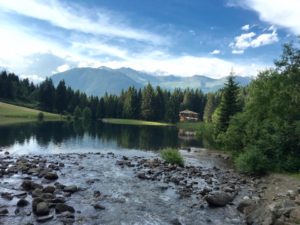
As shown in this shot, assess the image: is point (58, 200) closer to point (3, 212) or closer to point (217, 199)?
point (3, 212)

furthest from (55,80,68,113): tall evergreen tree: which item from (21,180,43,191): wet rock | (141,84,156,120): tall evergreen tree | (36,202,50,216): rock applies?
(36,202,50,216): rock

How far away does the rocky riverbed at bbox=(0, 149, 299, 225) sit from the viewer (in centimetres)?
1942

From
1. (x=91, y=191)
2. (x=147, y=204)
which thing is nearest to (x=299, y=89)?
(x=147, y=204)

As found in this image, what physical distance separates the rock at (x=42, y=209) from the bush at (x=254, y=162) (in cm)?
2372

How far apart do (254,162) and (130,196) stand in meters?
17.3

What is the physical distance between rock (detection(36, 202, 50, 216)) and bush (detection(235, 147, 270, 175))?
2372 centimetres

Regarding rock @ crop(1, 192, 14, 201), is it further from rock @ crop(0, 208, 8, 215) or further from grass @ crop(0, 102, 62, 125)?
grass @ crop(0, 102, 62, 125)

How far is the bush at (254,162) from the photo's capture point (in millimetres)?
35500

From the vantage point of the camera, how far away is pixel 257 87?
152 feet

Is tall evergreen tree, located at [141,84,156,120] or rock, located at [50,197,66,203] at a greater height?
tall evergreen tree, located at [141,84,156,120]

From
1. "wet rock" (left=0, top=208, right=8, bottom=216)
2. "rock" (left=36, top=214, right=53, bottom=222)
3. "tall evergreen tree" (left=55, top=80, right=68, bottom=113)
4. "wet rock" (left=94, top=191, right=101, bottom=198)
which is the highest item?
"tall evergreen tree" (left=55, top=80, right=68, bottom=113)

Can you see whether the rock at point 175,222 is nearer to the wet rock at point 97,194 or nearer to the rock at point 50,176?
the wet rock at point 97,194

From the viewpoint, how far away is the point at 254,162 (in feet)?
118

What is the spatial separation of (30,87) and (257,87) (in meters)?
152
